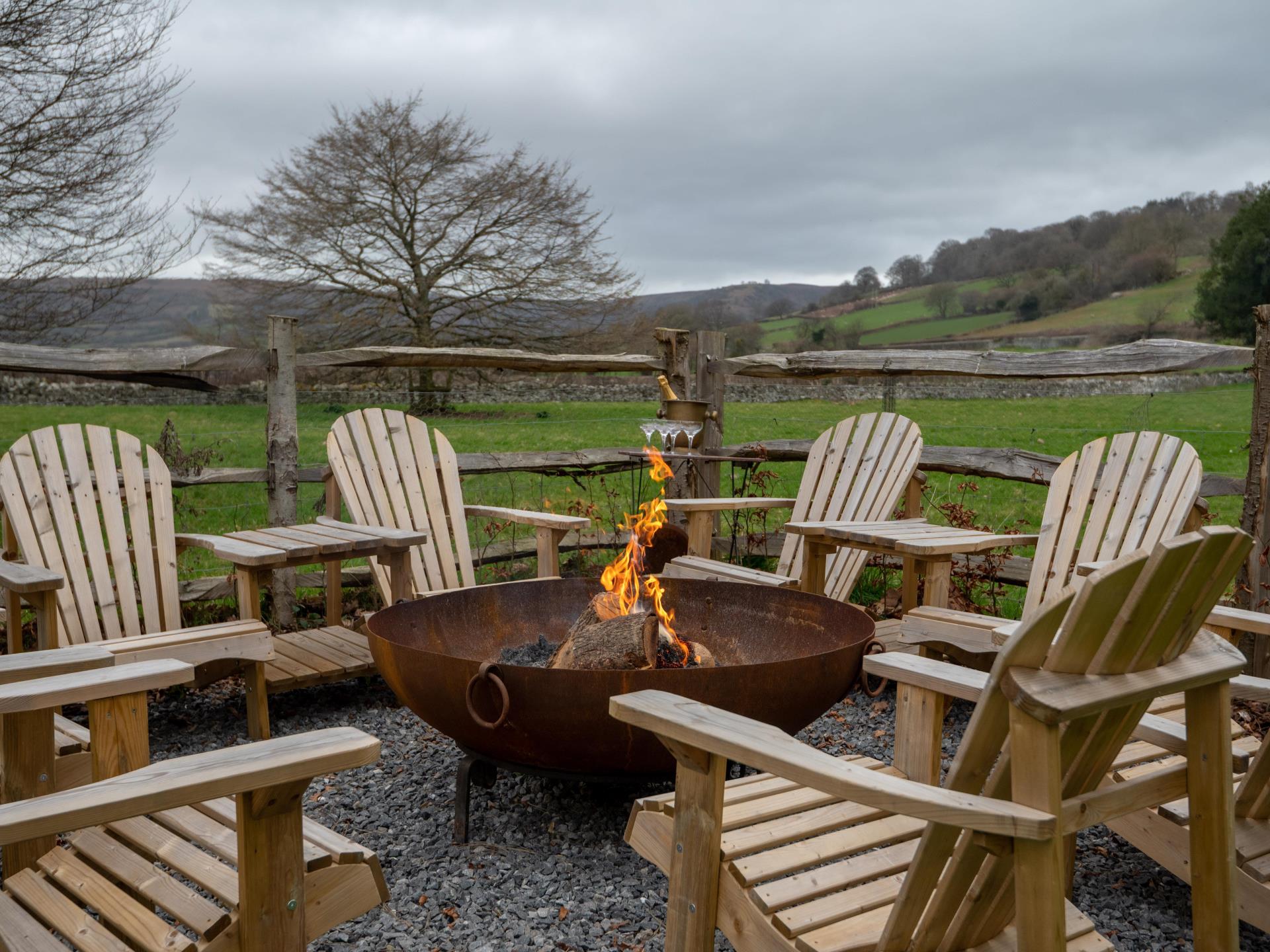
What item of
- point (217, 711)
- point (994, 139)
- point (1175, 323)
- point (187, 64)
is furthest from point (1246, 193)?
point (217, 711)

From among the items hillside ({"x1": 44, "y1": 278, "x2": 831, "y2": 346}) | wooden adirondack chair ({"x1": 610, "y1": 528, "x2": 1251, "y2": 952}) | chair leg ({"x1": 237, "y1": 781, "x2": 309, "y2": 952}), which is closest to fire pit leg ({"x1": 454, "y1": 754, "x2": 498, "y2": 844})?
wooden adirondack chair ({"x1": 610, "y1": 528, "x2": 1251, "y2": 952})

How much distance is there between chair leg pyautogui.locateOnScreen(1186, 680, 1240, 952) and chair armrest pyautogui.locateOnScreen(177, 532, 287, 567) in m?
2.33

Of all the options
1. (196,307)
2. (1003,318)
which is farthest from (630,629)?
(1003,318)

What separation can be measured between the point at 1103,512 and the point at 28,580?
123 inches

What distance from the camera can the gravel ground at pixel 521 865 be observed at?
6.20 feet

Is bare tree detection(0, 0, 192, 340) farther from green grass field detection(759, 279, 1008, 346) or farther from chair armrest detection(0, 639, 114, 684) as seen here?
chair armrest detection(0, 639, 114, 684)

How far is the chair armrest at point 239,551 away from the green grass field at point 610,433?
5.34ft

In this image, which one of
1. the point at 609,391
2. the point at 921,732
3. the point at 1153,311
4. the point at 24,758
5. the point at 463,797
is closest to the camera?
the point at 24,758

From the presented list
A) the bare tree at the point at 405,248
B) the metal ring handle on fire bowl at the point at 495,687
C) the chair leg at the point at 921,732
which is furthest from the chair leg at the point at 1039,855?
the bare tree at the point at 405,248

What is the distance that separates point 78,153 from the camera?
249 inches

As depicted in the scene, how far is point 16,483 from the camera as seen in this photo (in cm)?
295

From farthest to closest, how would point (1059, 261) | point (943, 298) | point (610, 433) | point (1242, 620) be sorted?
point (1059, 261) < point (943, 298) < point (610, 433) < point (1242, 620)

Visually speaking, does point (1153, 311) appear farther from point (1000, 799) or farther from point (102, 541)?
point (1000, 799)

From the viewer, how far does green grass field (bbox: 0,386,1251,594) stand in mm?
5438
